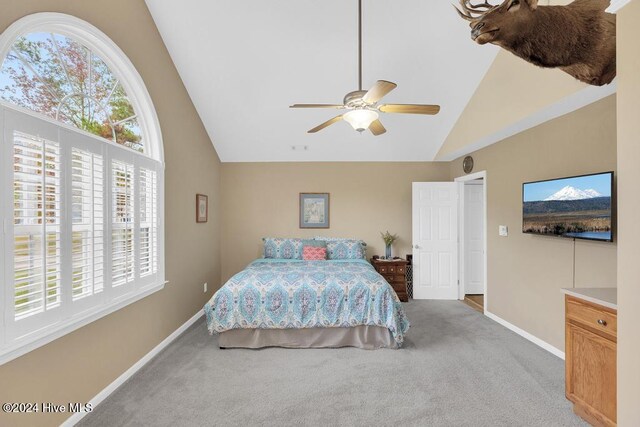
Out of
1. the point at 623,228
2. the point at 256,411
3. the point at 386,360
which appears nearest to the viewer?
the point at 623,228

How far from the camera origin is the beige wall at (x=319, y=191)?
5.34 m

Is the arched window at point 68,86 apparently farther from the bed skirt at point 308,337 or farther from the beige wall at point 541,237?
the beige wall at point 541,237

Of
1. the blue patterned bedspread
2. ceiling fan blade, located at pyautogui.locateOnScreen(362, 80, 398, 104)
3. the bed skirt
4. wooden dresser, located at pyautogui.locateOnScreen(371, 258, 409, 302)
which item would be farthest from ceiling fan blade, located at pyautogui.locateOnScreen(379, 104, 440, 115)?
wooden dresser, located at pyautogui.locateOnScreen(371, 258, 409, 302)

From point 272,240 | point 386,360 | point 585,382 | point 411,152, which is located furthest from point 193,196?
point 585,382

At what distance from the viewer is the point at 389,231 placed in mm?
5336

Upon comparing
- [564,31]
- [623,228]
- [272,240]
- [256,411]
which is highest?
[564,31]

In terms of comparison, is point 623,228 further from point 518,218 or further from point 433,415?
point 518,218

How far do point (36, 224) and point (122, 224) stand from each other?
31.3 inches

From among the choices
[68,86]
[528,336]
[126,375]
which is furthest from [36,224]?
[528,336]

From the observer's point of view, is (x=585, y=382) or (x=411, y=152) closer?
(x=585, y=382)

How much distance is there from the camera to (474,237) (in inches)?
204

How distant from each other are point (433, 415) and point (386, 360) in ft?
2.57

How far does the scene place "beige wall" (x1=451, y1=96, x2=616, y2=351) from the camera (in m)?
2.54

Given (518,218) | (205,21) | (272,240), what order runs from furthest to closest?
(272,240) < (518,218) < (205,21)
